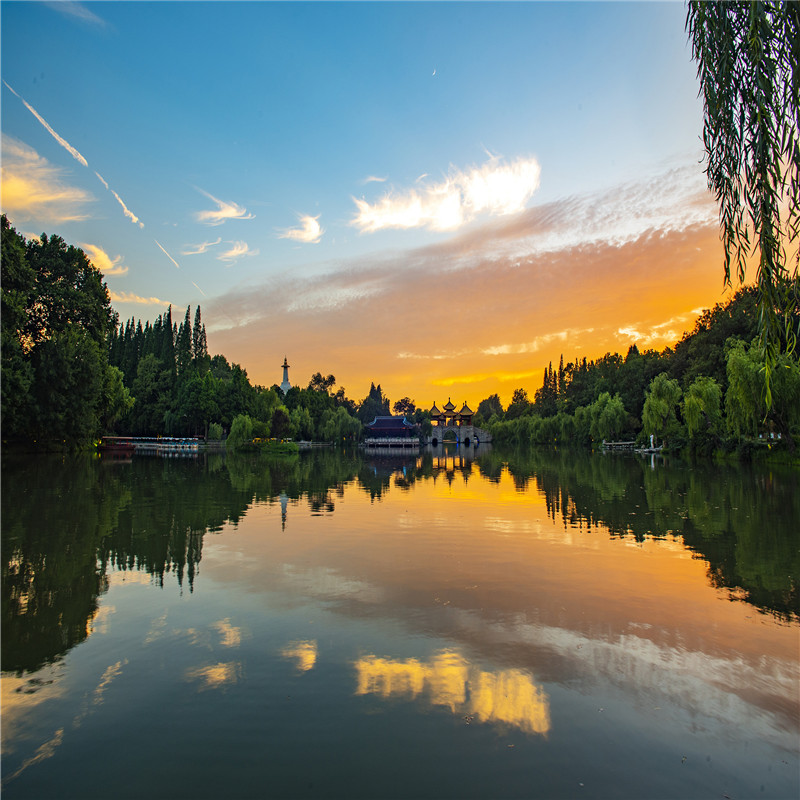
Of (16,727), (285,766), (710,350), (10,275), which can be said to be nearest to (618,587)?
(285,766)

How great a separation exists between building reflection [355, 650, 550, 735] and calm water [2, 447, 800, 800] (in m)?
0.02

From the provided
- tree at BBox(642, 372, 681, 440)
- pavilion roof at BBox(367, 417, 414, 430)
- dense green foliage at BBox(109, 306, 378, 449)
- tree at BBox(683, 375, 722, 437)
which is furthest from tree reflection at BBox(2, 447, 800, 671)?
pavilion roof at BBox(367, 417, 414, 430)

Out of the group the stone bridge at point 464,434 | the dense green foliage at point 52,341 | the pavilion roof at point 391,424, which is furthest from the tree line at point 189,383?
the stone bridge at point 464,434

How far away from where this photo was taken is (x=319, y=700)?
442 cm

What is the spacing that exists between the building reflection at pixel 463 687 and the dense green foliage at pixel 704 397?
3.15 meters

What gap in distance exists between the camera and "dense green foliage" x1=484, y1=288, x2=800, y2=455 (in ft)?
93.9

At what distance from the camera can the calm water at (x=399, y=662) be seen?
11.7 ft

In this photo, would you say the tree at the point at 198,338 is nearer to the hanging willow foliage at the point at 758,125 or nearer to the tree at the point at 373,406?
the tree at the point at 373,406

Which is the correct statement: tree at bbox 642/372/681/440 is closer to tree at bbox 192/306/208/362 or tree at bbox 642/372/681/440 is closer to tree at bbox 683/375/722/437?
tree at bbox 683/375/722/437

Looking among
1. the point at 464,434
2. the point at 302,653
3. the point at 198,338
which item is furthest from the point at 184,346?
the point at 302,653

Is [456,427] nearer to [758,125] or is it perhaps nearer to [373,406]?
[373,406]

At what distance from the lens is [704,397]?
121ft

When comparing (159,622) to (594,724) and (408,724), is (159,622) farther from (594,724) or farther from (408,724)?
(594,724)

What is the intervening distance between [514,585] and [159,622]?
462 cm
